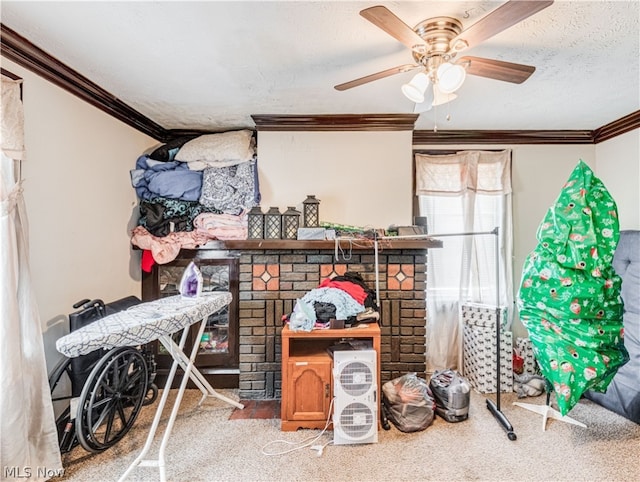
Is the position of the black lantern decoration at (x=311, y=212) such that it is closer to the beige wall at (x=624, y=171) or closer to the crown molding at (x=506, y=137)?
the crown molding at (x=506, y=137)

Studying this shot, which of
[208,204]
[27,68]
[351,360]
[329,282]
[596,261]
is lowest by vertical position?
[351,360]

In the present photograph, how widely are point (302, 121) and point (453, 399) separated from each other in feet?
8.05

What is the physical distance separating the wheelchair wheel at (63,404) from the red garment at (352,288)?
1695 millimetres

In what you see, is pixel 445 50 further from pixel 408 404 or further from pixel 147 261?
pixel 147 261

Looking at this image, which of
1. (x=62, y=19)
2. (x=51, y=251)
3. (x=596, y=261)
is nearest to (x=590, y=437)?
(x=596, y=261)

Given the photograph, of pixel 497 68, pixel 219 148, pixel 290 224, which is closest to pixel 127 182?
pixel 219 148

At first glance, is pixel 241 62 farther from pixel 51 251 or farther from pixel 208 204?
pixel 51 251

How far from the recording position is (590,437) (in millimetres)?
2145

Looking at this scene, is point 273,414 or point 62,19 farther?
point 273,414

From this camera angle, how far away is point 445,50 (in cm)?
159

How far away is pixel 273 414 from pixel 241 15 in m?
2.52

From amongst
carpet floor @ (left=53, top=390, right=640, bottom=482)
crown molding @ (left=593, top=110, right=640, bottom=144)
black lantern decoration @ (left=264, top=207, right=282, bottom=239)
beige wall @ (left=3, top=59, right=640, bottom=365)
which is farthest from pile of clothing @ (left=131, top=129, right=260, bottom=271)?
crown molding @ (left=593, top=110, right=640, bottom=144)

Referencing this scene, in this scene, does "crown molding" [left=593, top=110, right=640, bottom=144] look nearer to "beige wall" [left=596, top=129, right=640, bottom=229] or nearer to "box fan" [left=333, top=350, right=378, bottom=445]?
"beige wall" [left=596, top=129, right=640, bottom=229]

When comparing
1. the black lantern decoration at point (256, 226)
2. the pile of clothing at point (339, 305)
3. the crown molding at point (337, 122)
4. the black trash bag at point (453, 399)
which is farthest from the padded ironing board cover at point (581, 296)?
the black lantern decoration at point (256, 226)
